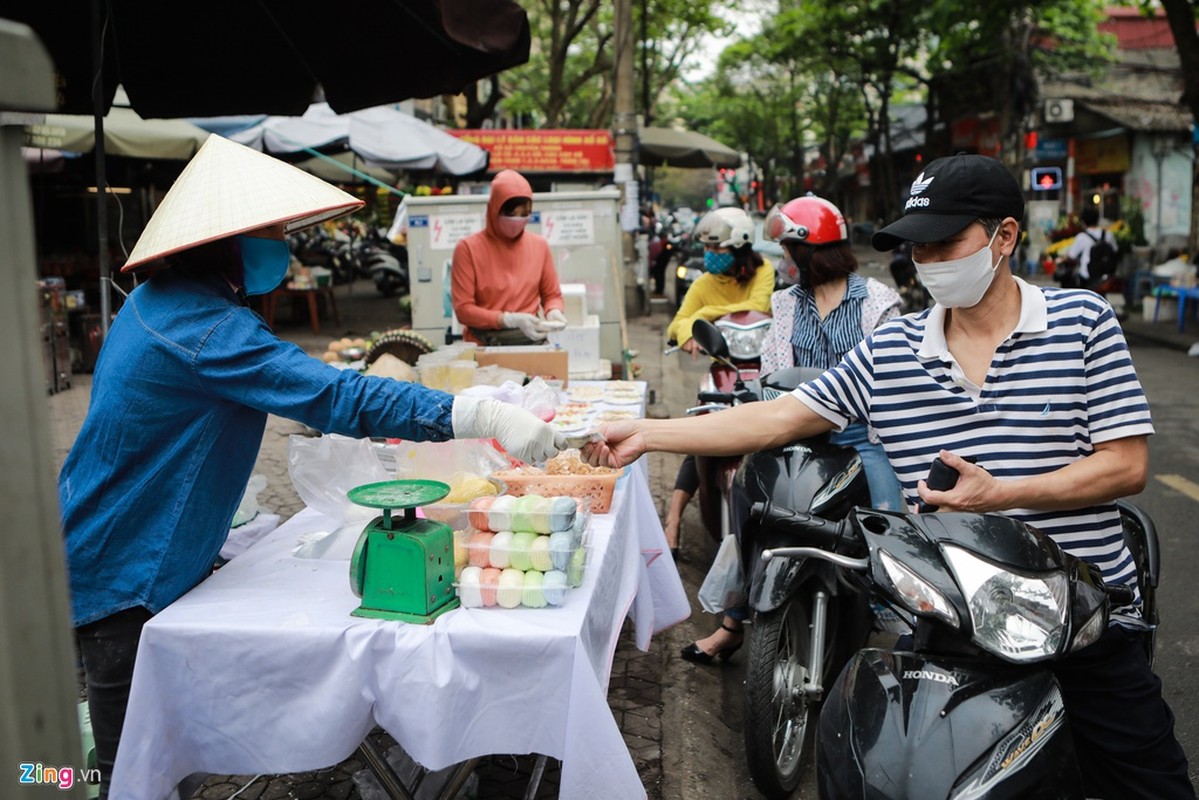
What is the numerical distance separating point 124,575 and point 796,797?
2.30 m

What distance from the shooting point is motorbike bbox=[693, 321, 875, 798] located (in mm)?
3219

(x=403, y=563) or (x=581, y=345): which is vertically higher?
(x=581, y=345)

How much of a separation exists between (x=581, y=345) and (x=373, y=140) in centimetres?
808

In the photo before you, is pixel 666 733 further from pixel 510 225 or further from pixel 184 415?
pixel 510 225

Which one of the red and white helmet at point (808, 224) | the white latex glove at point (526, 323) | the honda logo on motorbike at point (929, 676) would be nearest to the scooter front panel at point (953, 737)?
the honda logo on motorbike at point (929, 676)

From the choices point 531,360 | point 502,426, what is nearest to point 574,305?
point 531,360

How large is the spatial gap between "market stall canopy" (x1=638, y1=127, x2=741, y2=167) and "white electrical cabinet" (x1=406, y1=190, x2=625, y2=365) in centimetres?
1249

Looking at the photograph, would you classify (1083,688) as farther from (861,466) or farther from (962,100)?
(962,100)

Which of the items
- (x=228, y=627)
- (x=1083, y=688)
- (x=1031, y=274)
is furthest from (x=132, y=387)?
(x=1031, y=274)

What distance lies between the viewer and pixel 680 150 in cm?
2116

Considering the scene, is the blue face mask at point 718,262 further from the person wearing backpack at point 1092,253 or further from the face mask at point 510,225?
the person wearing backpack at point 1092,253

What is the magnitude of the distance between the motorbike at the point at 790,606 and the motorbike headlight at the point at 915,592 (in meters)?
1.08

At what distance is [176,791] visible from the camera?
2494 millimetres

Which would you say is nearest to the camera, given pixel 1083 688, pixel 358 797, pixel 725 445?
pixel 1083 688
